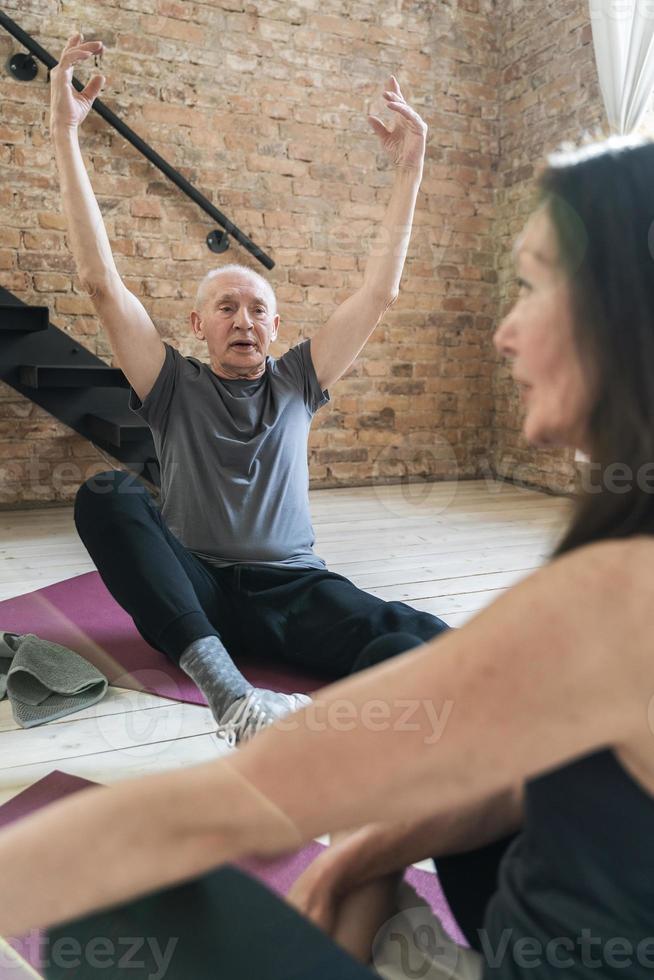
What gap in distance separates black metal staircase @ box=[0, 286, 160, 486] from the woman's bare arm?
3.22 meters

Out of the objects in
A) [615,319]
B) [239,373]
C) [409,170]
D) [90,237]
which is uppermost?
[409,170]

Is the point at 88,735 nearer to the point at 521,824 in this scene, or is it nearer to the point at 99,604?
the point at 99,604

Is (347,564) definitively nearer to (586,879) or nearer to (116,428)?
(116,428)

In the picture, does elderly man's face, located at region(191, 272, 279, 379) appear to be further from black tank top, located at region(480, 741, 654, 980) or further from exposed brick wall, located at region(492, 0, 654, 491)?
exposed brick wall, located at region(492, 0, 654, 491)

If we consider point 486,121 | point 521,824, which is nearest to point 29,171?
point 486,121

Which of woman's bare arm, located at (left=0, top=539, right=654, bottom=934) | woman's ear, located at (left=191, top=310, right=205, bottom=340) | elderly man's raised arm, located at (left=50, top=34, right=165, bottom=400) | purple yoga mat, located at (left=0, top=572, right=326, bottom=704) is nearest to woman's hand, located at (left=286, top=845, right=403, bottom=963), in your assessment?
woman's bare arm, located at (left=0, top=539, right=654, bottom=934)

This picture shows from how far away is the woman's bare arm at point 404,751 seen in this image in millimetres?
427

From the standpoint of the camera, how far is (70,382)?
367 cm

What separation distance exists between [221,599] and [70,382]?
206 cm

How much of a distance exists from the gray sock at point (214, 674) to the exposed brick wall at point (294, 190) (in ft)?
9.32

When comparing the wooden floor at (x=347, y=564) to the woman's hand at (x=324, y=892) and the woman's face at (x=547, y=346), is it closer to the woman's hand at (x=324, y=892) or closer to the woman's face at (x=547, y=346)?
the woman's face at (x=547, y=346)

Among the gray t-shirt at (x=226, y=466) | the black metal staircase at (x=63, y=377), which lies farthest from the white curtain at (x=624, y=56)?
the gray t-shirt at (x=226, y=466)

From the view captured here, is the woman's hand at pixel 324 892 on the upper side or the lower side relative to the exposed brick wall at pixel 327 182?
lower

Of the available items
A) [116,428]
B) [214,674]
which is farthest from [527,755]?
[116,428]
